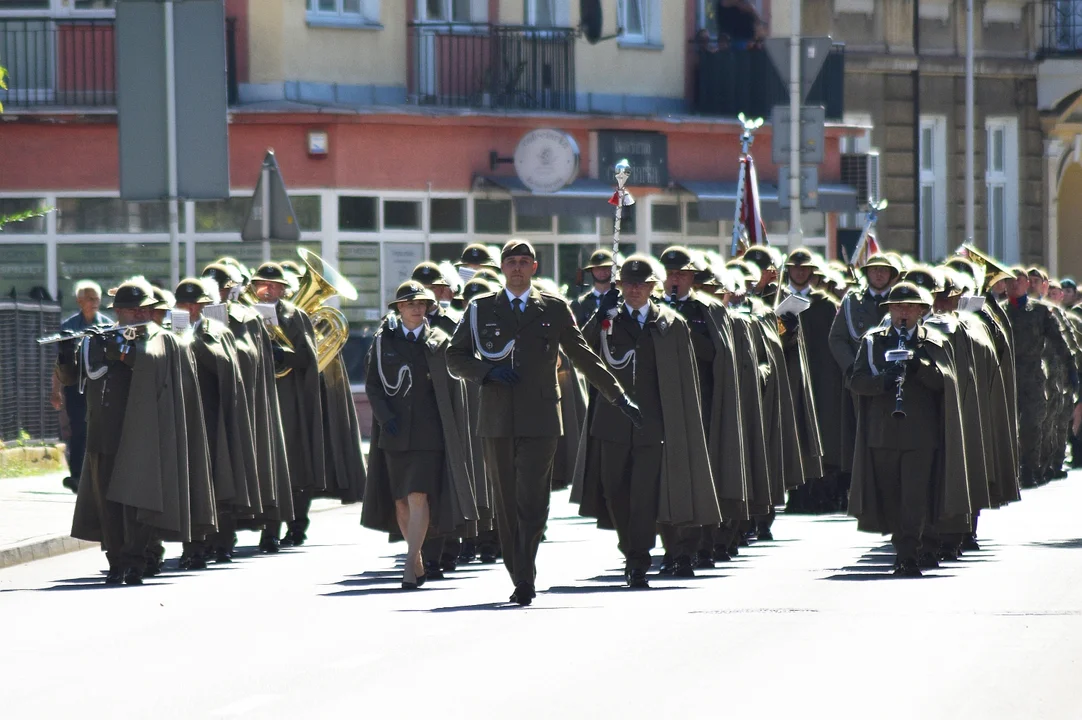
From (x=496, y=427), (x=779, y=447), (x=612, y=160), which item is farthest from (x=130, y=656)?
(x=612, y=160)

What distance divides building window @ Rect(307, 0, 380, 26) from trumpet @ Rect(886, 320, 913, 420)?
1688 cm

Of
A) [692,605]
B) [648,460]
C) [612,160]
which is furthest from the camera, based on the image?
[612,160]

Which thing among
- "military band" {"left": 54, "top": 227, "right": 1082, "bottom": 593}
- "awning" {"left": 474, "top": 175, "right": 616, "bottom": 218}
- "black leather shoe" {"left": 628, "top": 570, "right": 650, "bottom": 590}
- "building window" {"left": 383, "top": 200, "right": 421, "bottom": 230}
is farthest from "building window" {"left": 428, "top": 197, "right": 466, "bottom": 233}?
"black leather shoe" {"left": 628, "top": 570, "right": 650, "bottom": 590}

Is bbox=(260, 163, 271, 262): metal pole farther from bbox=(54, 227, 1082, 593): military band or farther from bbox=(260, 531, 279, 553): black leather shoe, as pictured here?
bbox=(260, 531, 279, 553): black leather shoe

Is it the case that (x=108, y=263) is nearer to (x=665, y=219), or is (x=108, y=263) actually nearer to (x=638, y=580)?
(x=665, y=219)

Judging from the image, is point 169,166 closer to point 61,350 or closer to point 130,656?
point 61,350

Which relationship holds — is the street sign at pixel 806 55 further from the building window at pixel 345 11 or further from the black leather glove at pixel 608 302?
the black leather glove at pixel 608 302

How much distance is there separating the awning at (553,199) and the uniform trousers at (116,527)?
52.5 ft

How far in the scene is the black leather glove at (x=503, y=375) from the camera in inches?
517

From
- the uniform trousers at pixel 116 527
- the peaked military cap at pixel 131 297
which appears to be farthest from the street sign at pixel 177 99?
the uniform trousers at pixel 116 527

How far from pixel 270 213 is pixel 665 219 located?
12.3 meters

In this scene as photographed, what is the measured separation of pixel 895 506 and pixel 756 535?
268 centimetres

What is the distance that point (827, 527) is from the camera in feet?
60.6

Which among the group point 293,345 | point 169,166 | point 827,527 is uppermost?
point 169,166
